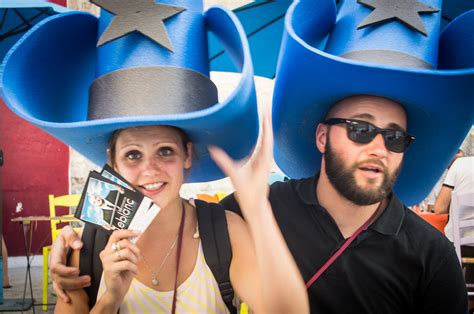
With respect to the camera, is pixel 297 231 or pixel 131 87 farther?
pixel 297 231

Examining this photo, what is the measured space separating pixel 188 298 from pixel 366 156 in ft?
3.33

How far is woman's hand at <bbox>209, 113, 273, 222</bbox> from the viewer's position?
1.59 meters

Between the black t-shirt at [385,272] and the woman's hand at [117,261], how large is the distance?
0.91 meters

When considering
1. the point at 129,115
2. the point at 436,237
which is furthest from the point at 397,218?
the point at 129,115

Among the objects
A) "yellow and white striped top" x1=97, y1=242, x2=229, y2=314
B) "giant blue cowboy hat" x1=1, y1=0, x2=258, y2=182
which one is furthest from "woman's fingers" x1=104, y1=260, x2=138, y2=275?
"giant blue cowboy hat" x1=1, y1=0, x2=258, y2=182

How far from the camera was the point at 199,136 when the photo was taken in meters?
2.07

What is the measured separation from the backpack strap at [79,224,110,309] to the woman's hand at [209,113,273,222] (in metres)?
0.57

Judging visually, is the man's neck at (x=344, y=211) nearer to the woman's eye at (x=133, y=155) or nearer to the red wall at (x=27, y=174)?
the woman's eye at (x=133, y=155)

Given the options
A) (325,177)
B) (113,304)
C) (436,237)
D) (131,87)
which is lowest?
(113,304)

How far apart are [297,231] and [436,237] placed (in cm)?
67

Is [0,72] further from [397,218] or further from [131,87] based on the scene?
[397,218]

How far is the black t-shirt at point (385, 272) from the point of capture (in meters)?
2.19

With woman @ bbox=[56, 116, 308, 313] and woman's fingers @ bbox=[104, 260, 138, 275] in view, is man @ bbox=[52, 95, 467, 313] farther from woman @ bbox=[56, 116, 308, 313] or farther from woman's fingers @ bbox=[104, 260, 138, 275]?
woman's fingers @ bbox=[104, 260, 138, 275]

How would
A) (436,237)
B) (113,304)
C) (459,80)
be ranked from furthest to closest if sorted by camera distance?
(436,237) < (459,80) < (113,304)
